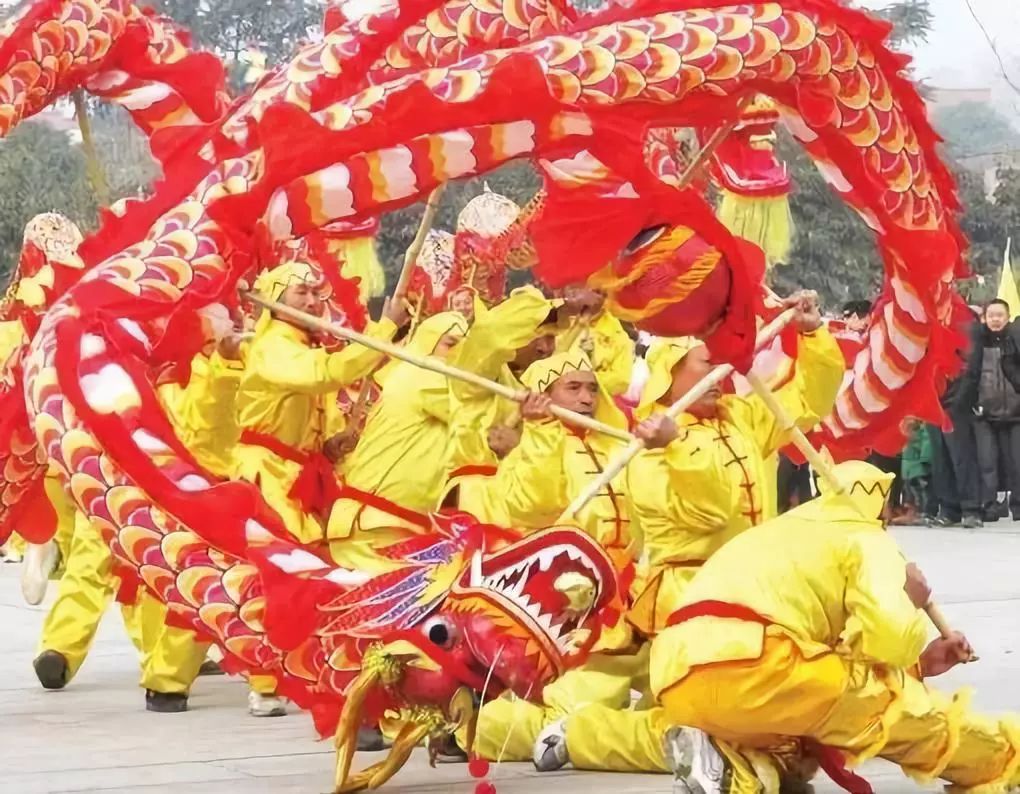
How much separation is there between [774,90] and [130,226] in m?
1.74

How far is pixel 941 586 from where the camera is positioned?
9.81 metres

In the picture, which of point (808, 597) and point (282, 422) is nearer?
point (808, 597)

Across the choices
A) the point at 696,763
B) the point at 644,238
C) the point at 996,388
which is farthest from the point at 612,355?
the point at 996,388

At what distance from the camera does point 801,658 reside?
172 inches

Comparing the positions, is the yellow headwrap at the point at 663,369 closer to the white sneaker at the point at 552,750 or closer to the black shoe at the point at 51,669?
the white sneaker at the point at 552,750

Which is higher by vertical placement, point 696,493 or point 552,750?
point 696,493

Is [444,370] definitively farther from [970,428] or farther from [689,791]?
[970,428]

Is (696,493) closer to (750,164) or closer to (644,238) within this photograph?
(644,238)

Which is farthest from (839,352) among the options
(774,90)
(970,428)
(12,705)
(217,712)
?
(970,428)

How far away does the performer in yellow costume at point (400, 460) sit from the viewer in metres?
6.30

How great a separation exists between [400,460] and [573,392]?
2.05 feet

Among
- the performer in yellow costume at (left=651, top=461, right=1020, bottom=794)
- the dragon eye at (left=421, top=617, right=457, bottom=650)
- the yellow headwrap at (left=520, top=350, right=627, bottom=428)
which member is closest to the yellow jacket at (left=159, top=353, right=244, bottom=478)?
the yellow headwrap at (left=520, top=350, right=627, bottom=428)

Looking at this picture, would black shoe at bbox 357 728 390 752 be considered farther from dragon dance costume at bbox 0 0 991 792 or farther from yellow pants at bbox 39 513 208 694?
yellow pants at bbox 39 513 208 694

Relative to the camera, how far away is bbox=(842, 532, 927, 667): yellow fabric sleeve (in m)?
4.24
